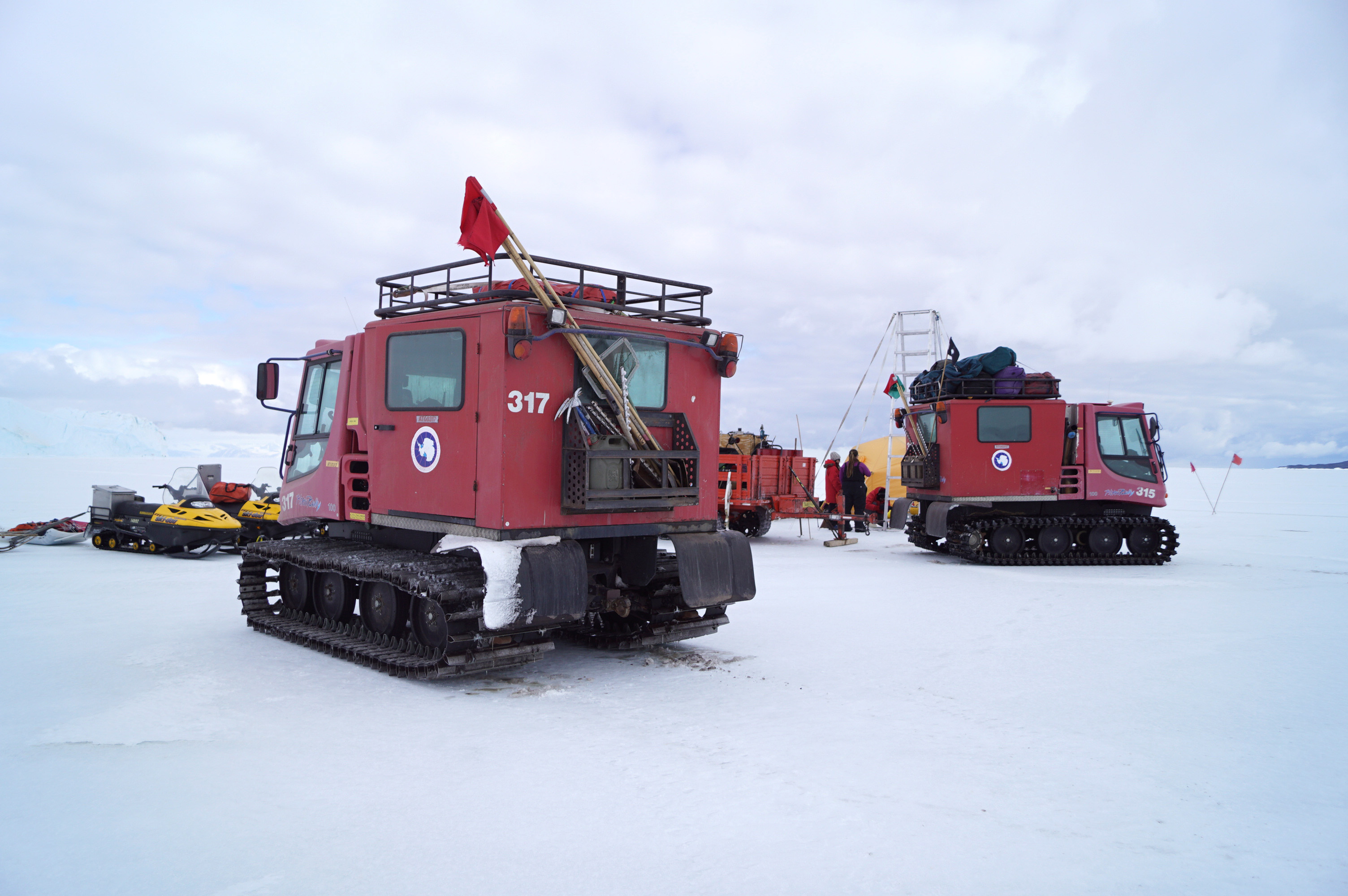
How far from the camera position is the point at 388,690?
6.33 meters

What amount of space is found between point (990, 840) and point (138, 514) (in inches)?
565

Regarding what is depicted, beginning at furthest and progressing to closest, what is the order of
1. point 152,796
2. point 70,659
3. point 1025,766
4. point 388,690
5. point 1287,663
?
point 1287,663, point 70,659, point 388,690, point 1025,766, point 152,796

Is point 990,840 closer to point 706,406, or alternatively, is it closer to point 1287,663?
point 706,406

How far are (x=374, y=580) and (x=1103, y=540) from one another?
508 inches

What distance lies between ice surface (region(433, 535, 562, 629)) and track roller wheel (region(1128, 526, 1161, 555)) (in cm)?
1280

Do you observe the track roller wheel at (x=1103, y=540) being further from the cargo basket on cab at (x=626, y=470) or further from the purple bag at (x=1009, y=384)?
the cargo basket on cab at (x=626, y=470)

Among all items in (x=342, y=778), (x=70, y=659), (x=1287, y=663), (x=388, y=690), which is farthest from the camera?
(x=1287, y=663)

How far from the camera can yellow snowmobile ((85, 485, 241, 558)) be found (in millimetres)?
13656

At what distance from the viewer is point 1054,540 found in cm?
1502

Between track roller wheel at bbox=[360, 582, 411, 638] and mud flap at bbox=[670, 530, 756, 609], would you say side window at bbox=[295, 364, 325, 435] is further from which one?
mud flap at bbox=[670, 530, 756, 609]

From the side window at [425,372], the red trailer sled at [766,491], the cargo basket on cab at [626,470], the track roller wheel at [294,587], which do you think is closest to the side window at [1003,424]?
the red trailer sled at [766,491]

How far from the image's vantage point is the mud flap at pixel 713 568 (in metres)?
7.23

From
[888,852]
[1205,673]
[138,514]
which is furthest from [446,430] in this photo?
[138,514]

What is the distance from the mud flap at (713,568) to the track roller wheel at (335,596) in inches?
117
